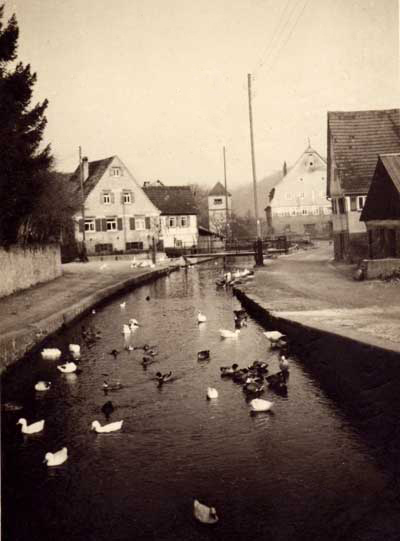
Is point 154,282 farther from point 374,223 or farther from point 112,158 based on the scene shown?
point 112,158

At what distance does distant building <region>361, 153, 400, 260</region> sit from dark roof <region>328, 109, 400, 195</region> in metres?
5.69

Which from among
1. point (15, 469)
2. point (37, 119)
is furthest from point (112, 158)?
point (15, 469)

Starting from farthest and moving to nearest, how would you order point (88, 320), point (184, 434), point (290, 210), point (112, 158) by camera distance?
point (290, 210) < point (112, 158) < point (88, 320) < point (184, 434)

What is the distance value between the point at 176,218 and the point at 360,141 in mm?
36820

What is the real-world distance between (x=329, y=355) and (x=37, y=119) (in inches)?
638

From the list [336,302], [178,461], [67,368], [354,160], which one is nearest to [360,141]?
[354,160]

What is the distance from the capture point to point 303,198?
75.3 meters

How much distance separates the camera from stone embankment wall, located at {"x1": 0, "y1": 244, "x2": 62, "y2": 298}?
832 inches

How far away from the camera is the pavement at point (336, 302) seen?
431 inches

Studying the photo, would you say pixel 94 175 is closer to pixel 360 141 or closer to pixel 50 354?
pixel 360 141

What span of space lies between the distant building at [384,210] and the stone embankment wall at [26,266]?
51.1 ft

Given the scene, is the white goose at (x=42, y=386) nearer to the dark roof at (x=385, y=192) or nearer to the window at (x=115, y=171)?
the dark roof at (x=385, y=192)

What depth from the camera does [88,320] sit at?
19375 mm

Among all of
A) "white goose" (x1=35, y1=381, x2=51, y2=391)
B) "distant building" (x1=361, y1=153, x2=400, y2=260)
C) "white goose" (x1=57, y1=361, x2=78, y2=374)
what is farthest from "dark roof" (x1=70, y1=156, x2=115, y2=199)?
"white goose" (x1=35, y1=381, x2=51, y2=391)
